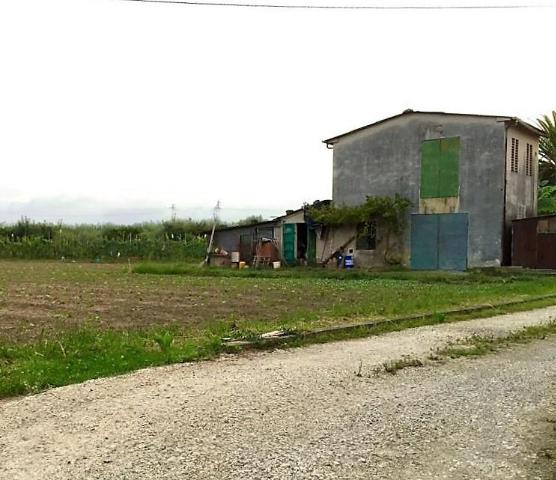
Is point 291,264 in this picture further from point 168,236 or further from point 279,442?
point 279,442

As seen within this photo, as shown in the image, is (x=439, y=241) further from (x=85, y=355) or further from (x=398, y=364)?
(x=85, y=355)

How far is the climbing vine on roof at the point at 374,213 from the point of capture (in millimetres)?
28297

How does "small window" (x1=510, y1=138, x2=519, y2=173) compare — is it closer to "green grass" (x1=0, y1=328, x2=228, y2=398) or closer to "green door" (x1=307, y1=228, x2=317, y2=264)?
"green door" (x1=307, y1=228, x2=317, y2=264)

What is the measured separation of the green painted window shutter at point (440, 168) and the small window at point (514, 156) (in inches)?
88.2

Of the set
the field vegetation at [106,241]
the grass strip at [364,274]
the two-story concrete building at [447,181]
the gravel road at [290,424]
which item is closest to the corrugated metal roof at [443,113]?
the two-story concrete building at [447,181]

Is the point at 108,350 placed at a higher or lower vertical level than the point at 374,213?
lower

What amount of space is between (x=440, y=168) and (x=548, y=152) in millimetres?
14319

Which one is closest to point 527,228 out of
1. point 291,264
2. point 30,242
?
point 291,264

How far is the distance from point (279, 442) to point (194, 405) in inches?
47.5

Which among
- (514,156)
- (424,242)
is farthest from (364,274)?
(514,156)

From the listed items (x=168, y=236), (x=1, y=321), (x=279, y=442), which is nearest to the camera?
(x=279, y=442)

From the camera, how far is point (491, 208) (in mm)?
26125

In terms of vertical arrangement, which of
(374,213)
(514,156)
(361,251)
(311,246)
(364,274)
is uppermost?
(514,156)

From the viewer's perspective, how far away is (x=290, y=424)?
4.81 meters
